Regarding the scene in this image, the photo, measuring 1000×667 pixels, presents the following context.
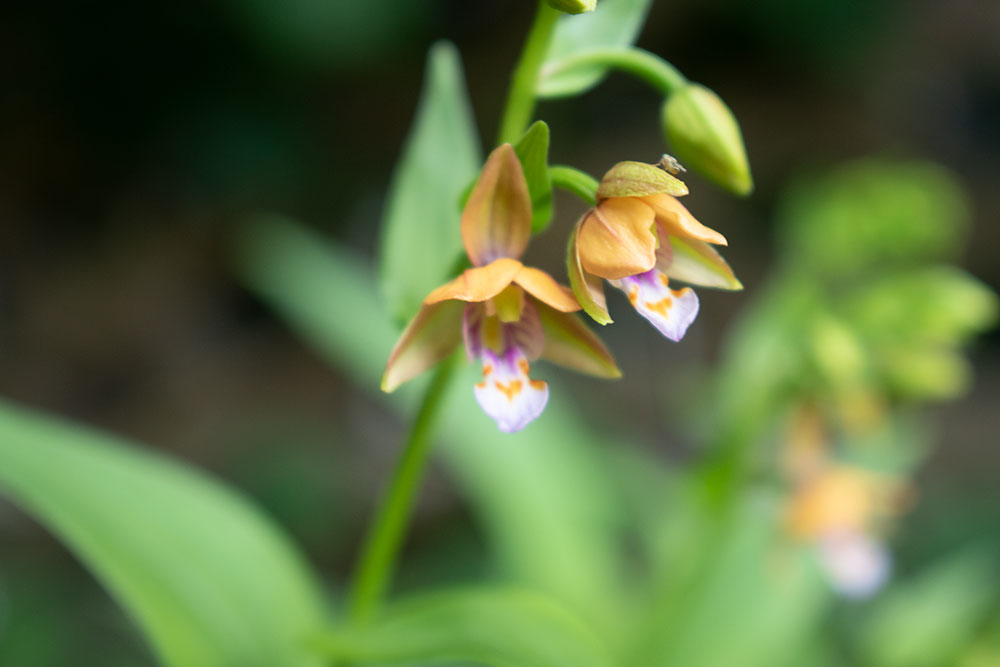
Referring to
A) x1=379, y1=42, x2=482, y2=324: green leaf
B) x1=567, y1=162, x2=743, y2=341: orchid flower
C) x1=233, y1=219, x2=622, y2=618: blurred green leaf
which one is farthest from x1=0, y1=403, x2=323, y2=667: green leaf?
x1=233, y1=219, x2=622, y2=618: blurred green leaf

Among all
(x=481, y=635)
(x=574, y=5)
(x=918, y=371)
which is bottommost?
(x=481, y=635)

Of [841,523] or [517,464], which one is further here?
[517,464]

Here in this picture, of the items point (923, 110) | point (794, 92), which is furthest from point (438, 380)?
point (923, 110)

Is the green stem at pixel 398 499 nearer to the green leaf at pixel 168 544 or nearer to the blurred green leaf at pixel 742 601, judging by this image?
the green leaf at pixel 168 544

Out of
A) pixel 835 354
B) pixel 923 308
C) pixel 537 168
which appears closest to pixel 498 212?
pixel 537 168

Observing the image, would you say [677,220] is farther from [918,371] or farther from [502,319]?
[918,371]

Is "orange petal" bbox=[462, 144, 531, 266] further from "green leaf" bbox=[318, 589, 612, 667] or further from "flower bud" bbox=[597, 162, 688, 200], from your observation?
"green leaf" bbox=[318, 589, 612, 667]
